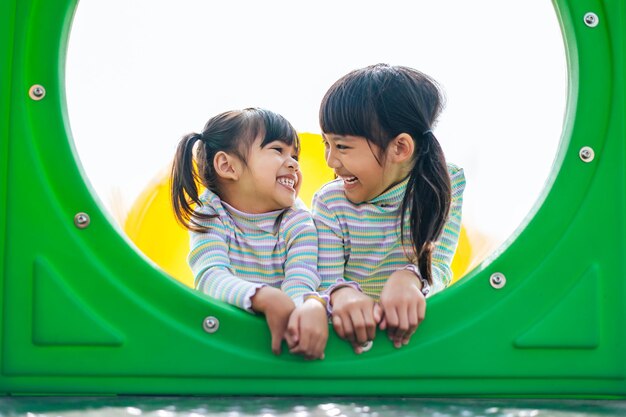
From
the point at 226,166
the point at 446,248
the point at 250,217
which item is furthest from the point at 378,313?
the point at 226,166

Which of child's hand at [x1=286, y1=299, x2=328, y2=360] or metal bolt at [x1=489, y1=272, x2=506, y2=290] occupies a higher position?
metal bolt at [x1=489, y1=272, x2=506, y2=290]

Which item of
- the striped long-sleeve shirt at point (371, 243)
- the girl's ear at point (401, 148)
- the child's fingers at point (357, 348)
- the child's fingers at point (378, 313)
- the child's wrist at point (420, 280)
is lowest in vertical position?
the child's fingers at point (357, 348)

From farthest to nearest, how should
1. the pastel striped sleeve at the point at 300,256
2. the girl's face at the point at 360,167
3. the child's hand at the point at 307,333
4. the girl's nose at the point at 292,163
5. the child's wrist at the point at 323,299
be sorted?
1. the girl's nose at the point at 292,163
2. the girl's face at the point at 360,167
3. the pastel striped sleeve at the point at 300,256
4. the child's wrist at the point at 323,299
5. the child's hand at the point at 307,333

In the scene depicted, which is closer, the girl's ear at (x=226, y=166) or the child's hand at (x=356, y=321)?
the child's hand at (x=356, y=321)

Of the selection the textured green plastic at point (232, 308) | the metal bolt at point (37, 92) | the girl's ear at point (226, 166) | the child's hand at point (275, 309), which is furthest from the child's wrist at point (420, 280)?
the metal bolt at point (37, 92)

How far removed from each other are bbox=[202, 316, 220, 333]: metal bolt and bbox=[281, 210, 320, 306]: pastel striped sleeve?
21 centimetres

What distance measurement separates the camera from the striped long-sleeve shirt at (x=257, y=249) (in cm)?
188

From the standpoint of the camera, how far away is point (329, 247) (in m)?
1.95

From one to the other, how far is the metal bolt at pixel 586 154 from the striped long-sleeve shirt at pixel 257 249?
0.52 m

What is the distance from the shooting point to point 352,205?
197 centimetres

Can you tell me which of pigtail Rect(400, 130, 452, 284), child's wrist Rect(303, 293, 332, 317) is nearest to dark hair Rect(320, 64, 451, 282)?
pigtail Rect(400, 130, 452, 284)

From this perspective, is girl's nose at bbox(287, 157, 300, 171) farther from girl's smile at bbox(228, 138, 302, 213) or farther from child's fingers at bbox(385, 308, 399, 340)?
child's fingers at bbox(385, 308, 399, 340)

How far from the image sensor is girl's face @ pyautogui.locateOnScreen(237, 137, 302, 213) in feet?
6.72

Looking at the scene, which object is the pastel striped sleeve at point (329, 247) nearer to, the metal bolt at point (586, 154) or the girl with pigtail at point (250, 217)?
the girl with pigtail at point (250, 217)
